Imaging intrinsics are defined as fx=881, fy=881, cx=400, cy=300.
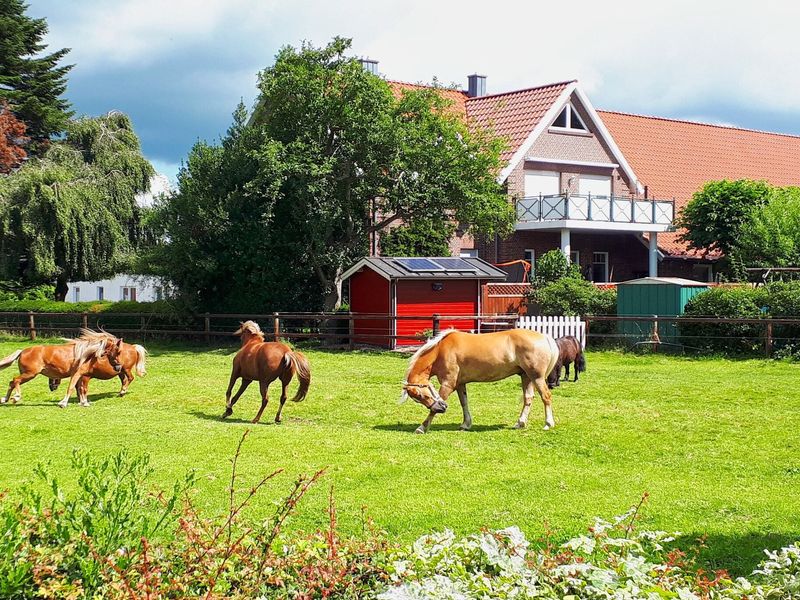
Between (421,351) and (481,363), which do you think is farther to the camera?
(481,363)

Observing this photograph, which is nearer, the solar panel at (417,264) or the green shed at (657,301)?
the green shed at (657,301)

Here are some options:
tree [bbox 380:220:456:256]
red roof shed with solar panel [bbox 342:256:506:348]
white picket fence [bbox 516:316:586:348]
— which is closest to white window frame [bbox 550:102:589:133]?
tree [bbox 380:220:456:256]

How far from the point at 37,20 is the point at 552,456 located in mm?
48514

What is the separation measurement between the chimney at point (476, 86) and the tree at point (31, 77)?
836 inches

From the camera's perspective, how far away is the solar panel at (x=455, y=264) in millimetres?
27531

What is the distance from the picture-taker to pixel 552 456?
9.85 m

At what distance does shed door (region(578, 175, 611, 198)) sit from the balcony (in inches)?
93.4

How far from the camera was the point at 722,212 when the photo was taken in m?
34.3

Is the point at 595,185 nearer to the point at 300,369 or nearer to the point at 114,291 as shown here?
the point at 114,291

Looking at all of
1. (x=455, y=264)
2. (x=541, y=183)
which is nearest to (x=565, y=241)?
(x=541, y=183)

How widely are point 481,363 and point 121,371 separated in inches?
281

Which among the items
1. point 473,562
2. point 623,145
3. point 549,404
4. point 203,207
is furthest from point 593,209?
point 473,562

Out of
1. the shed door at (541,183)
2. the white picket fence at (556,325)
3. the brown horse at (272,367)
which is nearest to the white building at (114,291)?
the shed door at (541,183)

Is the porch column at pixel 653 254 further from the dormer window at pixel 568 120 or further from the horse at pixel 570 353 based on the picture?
the horse at pixel 570 353
